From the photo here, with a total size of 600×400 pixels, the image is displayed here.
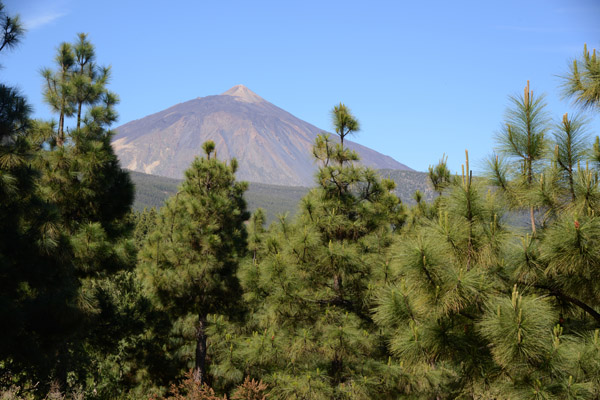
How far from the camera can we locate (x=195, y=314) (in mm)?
15445

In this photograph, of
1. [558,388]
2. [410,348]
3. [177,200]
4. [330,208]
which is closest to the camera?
[558,388]

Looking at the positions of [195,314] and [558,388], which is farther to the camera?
[195,314]

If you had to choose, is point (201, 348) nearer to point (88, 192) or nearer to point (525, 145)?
point (88, 192)

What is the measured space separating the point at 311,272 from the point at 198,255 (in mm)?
5575

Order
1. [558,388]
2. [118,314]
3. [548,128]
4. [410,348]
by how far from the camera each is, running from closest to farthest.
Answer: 1. [558,388]
2. [410,348]
3. [548,128]
4. [118,314]

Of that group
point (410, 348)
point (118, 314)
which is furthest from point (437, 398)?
point (118, 314)

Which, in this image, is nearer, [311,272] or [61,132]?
[311,272]

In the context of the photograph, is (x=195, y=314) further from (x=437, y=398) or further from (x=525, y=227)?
(x=525, y=227)

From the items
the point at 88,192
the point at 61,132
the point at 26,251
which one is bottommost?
the point at 26,251

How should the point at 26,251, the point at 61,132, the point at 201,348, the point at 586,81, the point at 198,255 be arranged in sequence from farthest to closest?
→ the point at 201,348 < the point at 198,255 < the point at 61,132 < the point at 26,251 < the point at 586,81

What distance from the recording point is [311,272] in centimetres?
1002

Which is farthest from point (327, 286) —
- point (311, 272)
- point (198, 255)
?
point (198, 255)

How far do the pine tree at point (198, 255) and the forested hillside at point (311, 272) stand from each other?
0.22 feet

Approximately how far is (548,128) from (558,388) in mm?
2757
